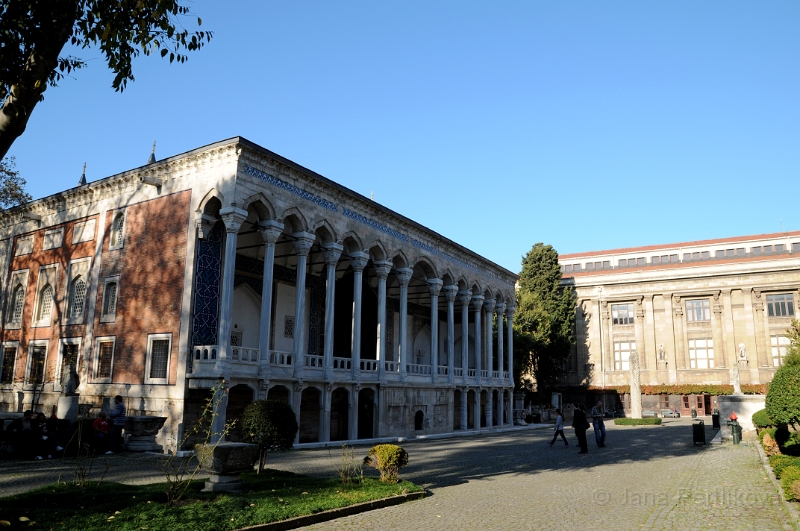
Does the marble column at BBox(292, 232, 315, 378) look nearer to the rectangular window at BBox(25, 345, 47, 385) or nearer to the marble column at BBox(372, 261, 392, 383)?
the marble column at BBox(372, 261, 392, 383)

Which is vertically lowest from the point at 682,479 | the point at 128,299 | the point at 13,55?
the point at 682,479

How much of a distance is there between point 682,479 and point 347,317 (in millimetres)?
22147

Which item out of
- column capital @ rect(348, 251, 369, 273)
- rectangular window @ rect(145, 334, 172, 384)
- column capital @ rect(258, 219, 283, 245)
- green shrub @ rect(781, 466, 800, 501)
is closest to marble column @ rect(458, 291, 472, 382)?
column capital @ rect(348, 251, 369, 273)

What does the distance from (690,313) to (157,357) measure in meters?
47.3

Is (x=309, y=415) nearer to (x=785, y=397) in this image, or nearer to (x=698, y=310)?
(x=785, y=397)

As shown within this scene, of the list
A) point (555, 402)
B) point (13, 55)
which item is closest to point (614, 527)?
point (13, 55)

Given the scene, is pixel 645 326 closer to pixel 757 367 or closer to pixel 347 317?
pixel 757 367

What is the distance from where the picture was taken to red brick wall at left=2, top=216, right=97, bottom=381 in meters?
26.5

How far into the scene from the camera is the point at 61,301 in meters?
27.1

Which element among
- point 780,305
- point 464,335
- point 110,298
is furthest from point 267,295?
point 780,305

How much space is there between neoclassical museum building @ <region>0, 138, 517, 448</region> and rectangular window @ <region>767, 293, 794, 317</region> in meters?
32.2

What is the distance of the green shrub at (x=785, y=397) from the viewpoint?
51.2 feet

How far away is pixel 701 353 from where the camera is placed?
2128 inches

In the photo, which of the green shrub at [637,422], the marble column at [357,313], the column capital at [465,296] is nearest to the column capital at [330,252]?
the marble column at [357,313]
